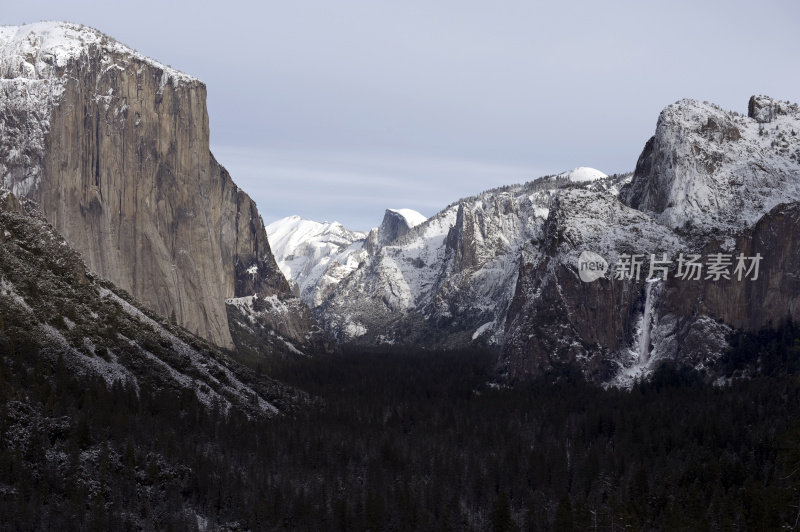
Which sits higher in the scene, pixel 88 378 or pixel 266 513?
pixel 88 378

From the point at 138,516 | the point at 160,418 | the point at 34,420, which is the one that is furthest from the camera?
the point at 160,418

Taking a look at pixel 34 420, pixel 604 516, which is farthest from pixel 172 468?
pixel 604 516

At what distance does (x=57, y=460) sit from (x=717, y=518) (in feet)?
305

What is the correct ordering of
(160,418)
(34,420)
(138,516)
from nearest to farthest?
(138,516) → (34,420) → (160,418)

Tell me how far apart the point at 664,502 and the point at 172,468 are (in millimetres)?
74722

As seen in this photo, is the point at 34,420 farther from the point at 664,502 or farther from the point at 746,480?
the point at 746,480

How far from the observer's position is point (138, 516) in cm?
15338

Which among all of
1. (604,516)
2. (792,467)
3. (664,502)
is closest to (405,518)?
(604,516)

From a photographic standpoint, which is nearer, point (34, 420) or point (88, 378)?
point (34, 420)

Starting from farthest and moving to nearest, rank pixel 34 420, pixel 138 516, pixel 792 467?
pixel 34 420
pixel 138 516
pixel 792 467

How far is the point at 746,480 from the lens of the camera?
594ft

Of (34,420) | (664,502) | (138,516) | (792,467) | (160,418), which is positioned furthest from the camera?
(160,418)

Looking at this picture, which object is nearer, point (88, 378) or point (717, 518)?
point (717, 518)

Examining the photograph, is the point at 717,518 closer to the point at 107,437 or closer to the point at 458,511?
the point at 458,511
